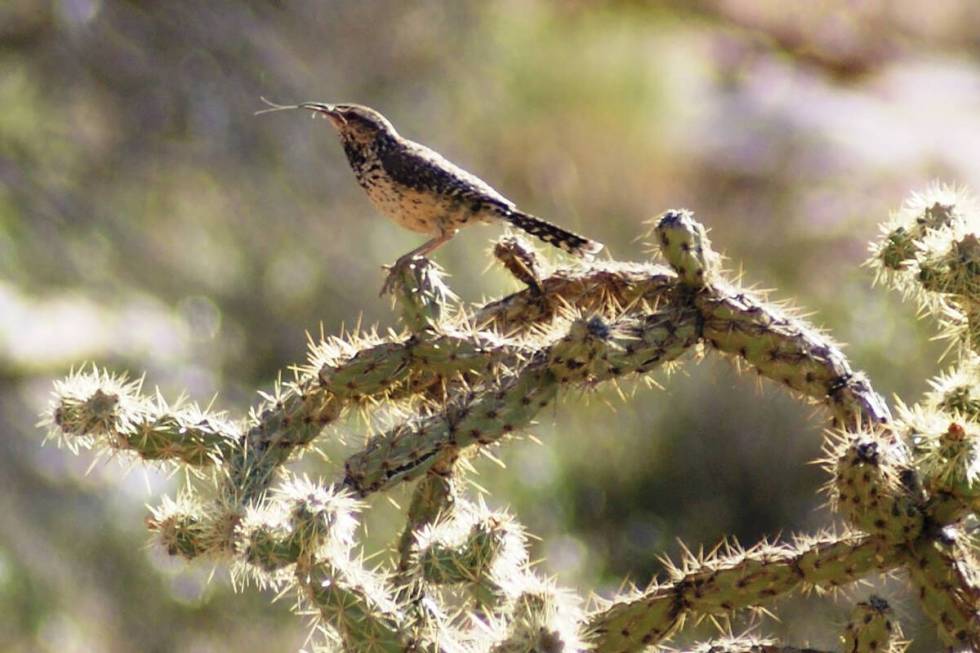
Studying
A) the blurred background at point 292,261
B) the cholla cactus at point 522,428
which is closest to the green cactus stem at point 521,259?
the cholla cactus at point 522,428

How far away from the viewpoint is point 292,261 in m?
8.28

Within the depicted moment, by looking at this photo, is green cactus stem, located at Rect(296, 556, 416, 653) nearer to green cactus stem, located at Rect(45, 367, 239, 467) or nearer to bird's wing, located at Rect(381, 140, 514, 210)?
green cactus stem, located at Rect(45, 367, 239, 467)

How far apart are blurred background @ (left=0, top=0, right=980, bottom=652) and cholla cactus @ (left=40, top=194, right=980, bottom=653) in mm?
3574

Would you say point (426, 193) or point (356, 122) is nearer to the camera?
point (426, 193)

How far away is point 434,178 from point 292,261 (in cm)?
525

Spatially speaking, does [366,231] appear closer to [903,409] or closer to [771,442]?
[771,442]

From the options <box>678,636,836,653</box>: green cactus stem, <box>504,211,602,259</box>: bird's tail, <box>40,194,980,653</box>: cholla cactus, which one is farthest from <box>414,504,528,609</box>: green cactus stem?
<box>504,211,602,259</box>: bird's tail

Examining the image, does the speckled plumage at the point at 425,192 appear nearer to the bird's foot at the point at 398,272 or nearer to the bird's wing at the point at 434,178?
the bird's wing at the point at 434,178

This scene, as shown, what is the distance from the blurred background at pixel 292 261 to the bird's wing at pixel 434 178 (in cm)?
289

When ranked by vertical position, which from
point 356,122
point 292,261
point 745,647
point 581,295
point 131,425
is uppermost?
point 292,261

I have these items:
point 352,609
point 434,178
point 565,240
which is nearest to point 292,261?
point 434,178

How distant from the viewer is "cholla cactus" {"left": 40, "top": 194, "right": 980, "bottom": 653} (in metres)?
1.84

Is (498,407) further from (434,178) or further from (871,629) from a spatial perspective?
(434,178)

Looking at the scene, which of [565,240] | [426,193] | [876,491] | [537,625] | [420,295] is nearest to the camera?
[537,625]
